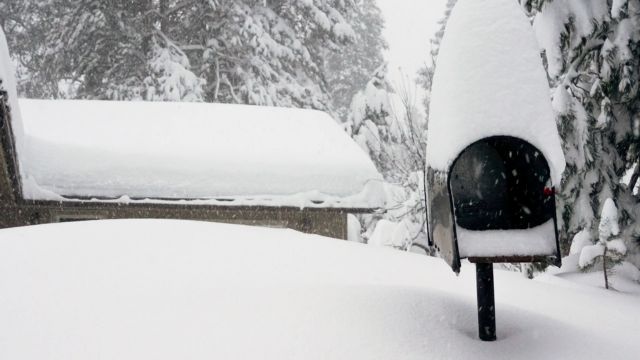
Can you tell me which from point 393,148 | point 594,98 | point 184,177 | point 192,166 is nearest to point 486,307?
point 594,98

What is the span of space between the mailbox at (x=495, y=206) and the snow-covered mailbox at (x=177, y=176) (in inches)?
174

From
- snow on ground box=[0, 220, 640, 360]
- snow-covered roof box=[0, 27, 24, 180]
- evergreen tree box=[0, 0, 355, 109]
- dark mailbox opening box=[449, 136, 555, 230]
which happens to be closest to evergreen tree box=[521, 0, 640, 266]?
snow on ground box=[0, 220, 640, 360]

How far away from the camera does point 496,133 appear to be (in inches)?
101

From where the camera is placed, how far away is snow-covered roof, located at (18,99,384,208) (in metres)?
7.62

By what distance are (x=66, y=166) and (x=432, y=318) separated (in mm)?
6618

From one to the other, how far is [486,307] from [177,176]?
19.6 ft

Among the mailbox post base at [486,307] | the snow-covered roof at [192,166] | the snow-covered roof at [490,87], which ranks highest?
the snow-covered roof at [490,87]

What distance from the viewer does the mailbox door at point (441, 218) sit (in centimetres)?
263

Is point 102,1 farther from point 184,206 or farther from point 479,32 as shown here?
point 479,32

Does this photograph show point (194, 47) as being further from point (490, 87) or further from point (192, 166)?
point (490, 87)

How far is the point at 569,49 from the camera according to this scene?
5.98 m

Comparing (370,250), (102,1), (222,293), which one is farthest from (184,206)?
(102,1)

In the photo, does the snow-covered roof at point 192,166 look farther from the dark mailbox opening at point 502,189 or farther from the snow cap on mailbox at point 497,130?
the snow cap on mailbox at point 497,130

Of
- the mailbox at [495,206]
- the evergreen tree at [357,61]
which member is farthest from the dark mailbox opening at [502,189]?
the evergreen tree at [357,61]
